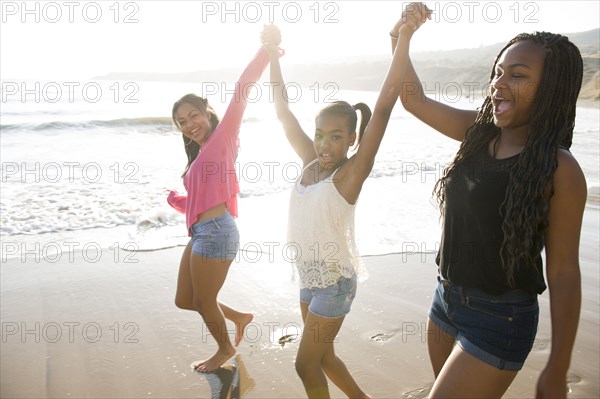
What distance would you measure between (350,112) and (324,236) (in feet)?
2.19

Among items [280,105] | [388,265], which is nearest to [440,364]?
[280,105]

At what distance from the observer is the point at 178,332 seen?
414cm

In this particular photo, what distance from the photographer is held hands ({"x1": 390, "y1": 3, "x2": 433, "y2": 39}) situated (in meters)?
2.24

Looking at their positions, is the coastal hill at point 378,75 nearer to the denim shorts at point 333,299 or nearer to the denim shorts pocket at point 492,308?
the denim shorts at point 333,299

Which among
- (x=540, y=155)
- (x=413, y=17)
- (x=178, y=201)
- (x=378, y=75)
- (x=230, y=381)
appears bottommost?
(x=230, y=381)

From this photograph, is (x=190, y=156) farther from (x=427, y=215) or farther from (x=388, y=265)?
(x=427, y=215)

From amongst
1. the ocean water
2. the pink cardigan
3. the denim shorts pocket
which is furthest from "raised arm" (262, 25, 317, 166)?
the ocean water

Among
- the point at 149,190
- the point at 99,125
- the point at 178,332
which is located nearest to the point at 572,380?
the point at 178,332

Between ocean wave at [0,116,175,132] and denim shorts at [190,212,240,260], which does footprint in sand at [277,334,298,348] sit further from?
ocean wave at [0,116,175,132]

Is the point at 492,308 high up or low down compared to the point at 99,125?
down

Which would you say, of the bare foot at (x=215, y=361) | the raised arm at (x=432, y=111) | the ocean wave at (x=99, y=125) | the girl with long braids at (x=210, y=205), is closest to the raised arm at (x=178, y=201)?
the girl with long braids at (x=210, y=205)

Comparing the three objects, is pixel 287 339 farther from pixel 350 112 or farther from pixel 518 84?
pixel 518 84

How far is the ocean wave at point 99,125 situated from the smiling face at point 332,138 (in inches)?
739

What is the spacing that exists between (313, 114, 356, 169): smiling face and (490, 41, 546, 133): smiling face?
2.69 ft
